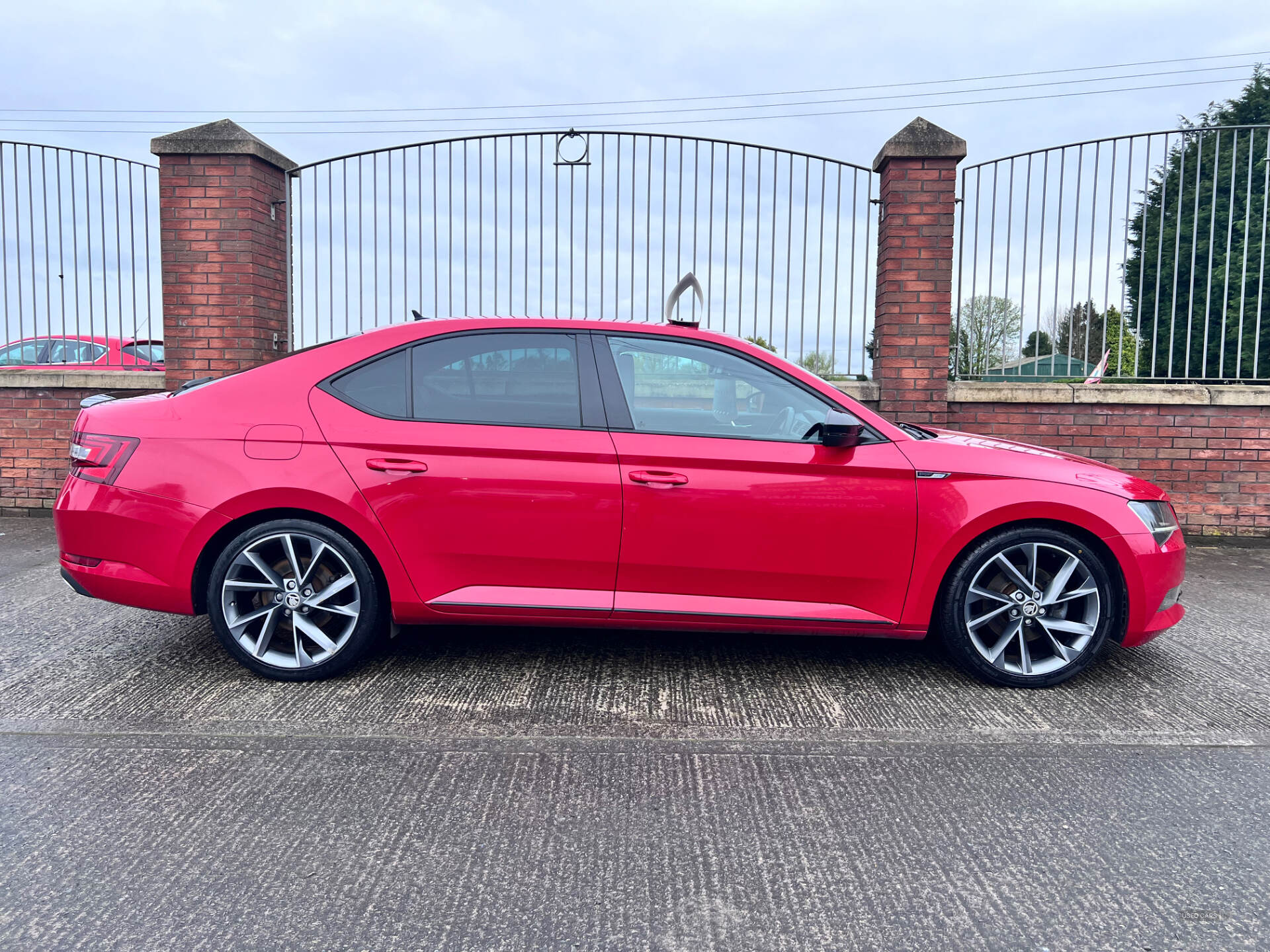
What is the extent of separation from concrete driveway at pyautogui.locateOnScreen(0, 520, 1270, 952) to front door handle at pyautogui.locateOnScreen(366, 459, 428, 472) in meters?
0.92

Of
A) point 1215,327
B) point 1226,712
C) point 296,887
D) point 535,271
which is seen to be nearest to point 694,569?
point 296,887

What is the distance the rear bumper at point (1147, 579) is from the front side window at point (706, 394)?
1400 mm

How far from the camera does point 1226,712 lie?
Answer: 3.44 metres

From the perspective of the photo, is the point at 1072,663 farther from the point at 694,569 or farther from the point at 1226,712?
the point at 694,569

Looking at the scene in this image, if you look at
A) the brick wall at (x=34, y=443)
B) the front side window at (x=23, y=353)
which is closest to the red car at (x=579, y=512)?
the brick wall at (x=34, y=443)

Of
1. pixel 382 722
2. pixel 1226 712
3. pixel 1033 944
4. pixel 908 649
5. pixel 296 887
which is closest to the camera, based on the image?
pixel 1033 944

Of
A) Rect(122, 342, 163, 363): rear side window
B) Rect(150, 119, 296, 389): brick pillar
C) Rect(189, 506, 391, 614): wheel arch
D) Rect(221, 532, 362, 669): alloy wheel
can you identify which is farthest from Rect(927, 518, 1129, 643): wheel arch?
Rect(122, 342, 163, 363): rear side window

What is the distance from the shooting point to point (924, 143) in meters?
7.12

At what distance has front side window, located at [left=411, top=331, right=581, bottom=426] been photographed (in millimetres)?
3586

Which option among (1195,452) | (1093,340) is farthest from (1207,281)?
(1195,452)

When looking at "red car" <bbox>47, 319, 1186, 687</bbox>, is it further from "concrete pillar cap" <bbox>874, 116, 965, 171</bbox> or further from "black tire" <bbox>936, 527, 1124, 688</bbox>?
"concrete pillar cap" <bbox>874, 116, 965, 171</bbox>

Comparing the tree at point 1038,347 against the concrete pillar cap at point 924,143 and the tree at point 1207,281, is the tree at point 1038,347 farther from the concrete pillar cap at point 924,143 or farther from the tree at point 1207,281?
the concrete pillar cap at point 924,143

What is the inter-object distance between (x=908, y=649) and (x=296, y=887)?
3011 millimetres

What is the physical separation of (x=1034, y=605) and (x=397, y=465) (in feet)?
8.85
